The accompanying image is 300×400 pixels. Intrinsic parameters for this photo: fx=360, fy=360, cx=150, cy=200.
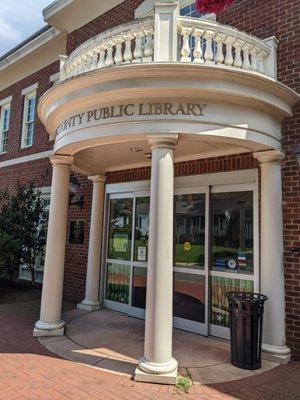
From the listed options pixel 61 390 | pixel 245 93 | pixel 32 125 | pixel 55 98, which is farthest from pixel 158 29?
pixel 32 125

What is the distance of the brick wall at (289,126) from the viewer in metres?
5.69

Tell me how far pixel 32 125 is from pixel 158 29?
856cm

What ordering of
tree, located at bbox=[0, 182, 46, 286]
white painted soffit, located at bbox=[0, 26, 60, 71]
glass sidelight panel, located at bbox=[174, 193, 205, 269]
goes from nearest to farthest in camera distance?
glass sidelight panel, located at bbox=[174, 193, 205, 269] < tree, located at bbox=[0, 182, 46, 286] < white painted soffit, located at bbox=[0, 26, 60, 71]

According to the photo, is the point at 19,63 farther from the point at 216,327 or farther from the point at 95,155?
the point at 216,327

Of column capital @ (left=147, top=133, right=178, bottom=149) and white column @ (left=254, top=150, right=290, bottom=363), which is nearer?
column capital @ (left=147, top=133, right=178, bottom=149)

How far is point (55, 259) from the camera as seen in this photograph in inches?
258

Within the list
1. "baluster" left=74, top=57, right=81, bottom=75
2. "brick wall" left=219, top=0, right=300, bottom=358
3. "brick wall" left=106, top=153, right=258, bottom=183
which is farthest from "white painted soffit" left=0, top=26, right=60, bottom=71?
"brick wall" left=219, top=0, right=300, bottom=358

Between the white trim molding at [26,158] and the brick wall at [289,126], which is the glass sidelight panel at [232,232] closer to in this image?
the brick wall at [289,126]

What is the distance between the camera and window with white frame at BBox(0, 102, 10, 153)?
13.8 m

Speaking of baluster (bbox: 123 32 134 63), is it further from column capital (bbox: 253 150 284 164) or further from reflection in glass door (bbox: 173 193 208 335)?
reflection in glass door (bbox: 173 193 208 335)

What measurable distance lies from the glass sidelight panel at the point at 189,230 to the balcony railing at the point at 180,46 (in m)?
2.61

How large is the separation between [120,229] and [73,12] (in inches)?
237

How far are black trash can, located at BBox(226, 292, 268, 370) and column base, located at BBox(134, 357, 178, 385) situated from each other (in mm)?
1040

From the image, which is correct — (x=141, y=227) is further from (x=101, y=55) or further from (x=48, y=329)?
(x=101, y=55)
